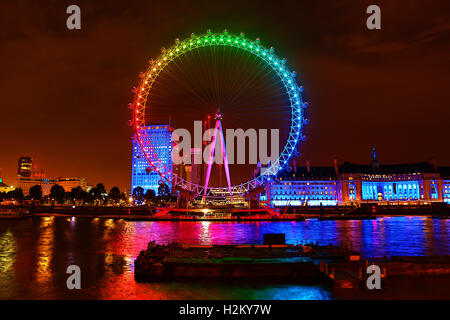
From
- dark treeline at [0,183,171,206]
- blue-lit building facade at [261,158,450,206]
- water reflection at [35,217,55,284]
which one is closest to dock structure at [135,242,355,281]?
water reflection at [35,217,55,284]

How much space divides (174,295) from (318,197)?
144183 millimetres

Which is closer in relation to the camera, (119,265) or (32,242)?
(119,265)

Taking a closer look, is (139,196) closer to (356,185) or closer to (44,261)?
(356,185)

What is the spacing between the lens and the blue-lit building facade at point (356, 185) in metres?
151

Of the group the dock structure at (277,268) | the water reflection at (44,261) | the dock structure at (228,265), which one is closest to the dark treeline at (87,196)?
the water reflection at (44,261)

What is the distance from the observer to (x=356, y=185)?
503 ft

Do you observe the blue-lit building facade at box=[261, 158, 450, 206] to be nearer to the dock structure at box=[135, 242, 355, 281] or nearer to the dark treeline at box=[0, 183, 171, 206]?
the dark treeline at box=[0, 183, 171, 206]

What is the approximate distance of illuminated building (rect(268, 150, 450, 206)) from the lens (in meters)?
151

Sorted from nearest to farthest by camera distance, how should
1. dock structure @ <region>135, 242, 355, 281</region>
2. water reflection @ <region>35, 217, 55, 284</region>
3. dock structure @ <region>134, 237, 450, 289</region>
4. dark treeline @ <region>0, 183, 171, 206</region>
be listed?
1. dock structure @ <region>134, 237, 450, 289</region>
2. dock structure @ <region>135, 242, 355, 281</region>
3. water reflection @ <region>35, 217, 55, 284</region>
4. dark treeline @ <region>0, 183, 171, 206</region>

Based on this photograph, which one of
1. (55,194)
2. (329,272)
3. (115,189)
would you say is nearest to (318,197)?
(115,189)

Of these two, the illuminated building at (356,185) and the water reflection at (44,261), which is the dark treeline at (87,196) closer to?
the illuminated building at (356,185)
